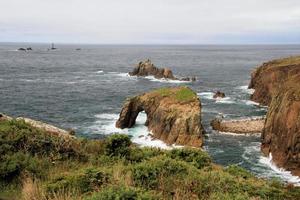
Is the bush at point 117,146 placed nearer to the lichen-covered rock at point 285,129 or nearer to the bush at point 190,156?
the bush at point 190,156

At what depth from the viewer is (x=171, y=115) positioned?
5044cm

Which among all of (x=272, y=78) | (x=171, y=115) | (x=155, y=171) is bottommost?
(x=171, y=115)

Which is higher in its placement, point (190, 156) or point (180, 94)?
point (190, 156)

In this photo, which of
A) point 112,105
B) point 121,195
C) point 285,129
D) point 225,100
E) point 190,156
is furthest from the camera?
point 225,100

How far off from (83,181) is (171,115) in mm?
38210

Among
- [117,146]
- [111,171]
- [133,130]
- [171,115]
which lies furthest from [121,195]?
[133,130]

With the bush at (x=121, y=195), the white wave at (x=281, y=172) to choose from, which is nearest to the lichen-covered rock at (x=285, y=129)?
the white wave at (x=281, y=172)

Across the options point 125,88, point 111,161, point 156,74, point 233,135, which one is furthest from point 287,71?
point 111,161

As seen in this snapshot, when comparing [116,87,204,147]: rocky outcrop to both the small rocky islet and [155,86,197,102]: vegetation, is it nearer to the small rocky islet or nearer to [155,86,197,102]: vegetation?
[155,86,197,102]: vegetation

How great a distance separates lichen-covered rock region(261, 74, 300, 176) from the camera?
42.0 m

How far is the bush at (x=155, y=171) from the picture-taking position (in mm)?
13001

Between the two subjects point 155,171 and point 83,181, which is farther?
point 155,171

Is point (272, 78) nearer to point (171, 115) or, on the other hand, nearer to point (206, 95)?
point (206, 95)

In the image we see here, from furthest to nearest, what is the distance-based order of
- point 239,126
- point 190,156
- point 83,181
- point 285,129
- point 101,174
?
point 239,126 → point 285,129 → point 190,156 → point 101,174 → point 83,181
